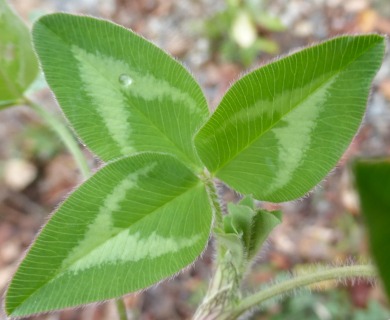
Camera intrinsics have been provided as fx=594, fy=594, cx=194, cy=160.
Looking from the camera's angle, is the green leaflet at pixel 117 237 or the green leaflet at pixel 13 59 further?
the green leaflet at pixel 13 59

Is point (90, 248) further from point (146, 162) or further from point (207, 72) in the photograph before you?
point (207, 72)

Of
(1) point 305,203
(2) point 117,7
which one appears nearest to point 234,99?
(1) point 305,203

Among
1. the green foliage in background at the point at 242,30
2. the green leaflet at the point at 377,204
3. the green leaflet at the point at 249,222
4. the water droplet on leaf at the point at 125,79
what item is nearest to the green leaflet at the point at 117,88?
the water droplet on leaf at the point at 125,79

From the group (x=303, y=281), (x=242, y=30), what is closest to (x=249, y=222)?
(x=303, y=281)

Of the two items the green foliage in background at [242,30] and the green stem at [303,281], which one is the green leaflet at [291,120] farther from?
the green foliage in background at [242,30]

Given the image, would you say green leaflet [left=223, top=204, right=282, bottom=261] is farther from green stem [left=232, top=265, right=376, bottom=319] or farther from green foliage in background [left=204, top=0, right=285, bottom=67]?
green foliage in background [left=204, top=0, right=285, bottom=67]

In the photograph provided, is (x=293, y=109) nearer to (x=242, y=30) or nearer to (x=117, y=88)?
(x=117, y=88)
